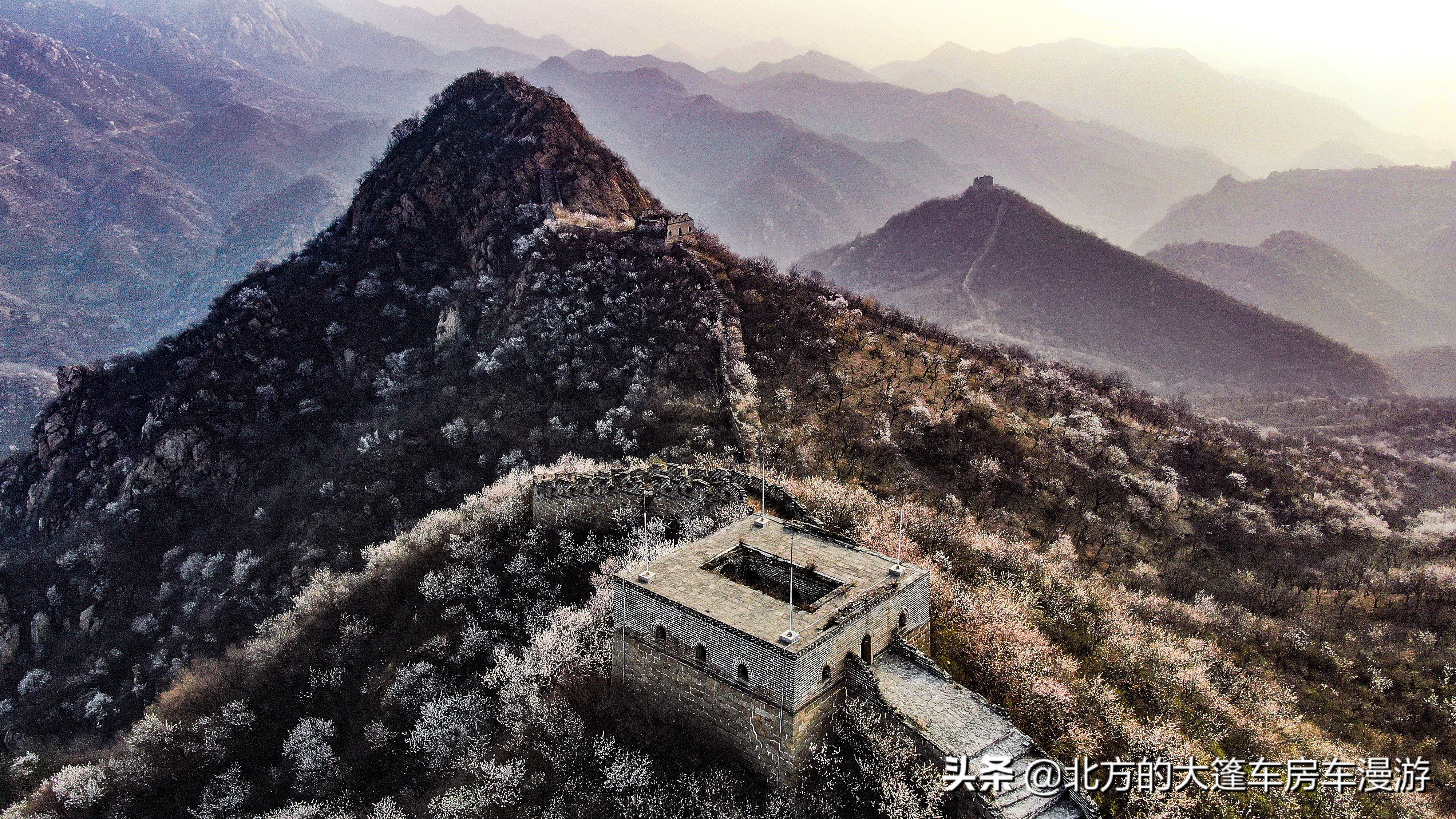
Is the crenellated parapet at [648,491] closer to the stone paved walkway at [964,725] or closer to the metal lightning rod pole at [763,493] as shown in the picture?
the metal lightning rod pole at [763,493]

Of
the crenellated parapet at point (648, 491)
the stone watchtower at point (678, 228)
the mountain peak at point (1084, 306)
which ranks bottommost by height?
the mountain peak at point (1084, 306)

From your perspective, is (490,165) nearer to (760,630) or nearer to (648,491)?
(648,491)

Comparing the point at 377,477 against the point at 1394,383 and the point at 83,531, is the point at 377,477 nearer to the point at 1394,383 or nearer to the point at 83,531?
the point at 83,531

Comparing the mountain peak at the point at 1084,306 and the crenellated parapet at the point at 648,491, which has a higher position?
the crenellated parapet at the point at 648,491

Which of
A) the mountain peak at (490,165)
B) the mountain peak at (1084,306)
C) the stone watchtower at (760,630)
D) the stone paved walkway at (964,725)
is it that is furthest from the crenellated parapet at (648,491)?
the mountain peak at (1084,306)

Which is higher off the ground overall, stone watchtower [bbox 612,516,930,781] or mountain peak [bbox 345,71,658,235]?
mountain peak [bbox 345,71,658,235]

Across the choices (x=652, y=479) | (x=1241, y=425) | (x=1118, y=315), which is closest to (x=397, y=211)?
(x=652, y=479)

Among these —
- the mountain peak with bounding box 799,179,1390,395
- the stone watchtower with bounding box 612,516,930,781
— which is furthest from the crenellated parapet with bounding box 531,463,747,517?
the mountain peak with bounding box 799,179,1390,395

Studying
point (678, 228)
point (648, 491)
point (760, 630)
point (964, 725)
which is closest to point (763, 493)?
point (648, 491)

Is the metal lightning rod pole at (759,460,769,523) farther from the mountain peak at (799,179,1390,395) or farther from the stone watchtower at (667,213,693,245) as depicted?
the mountain peak at (799,179,1390,395)
